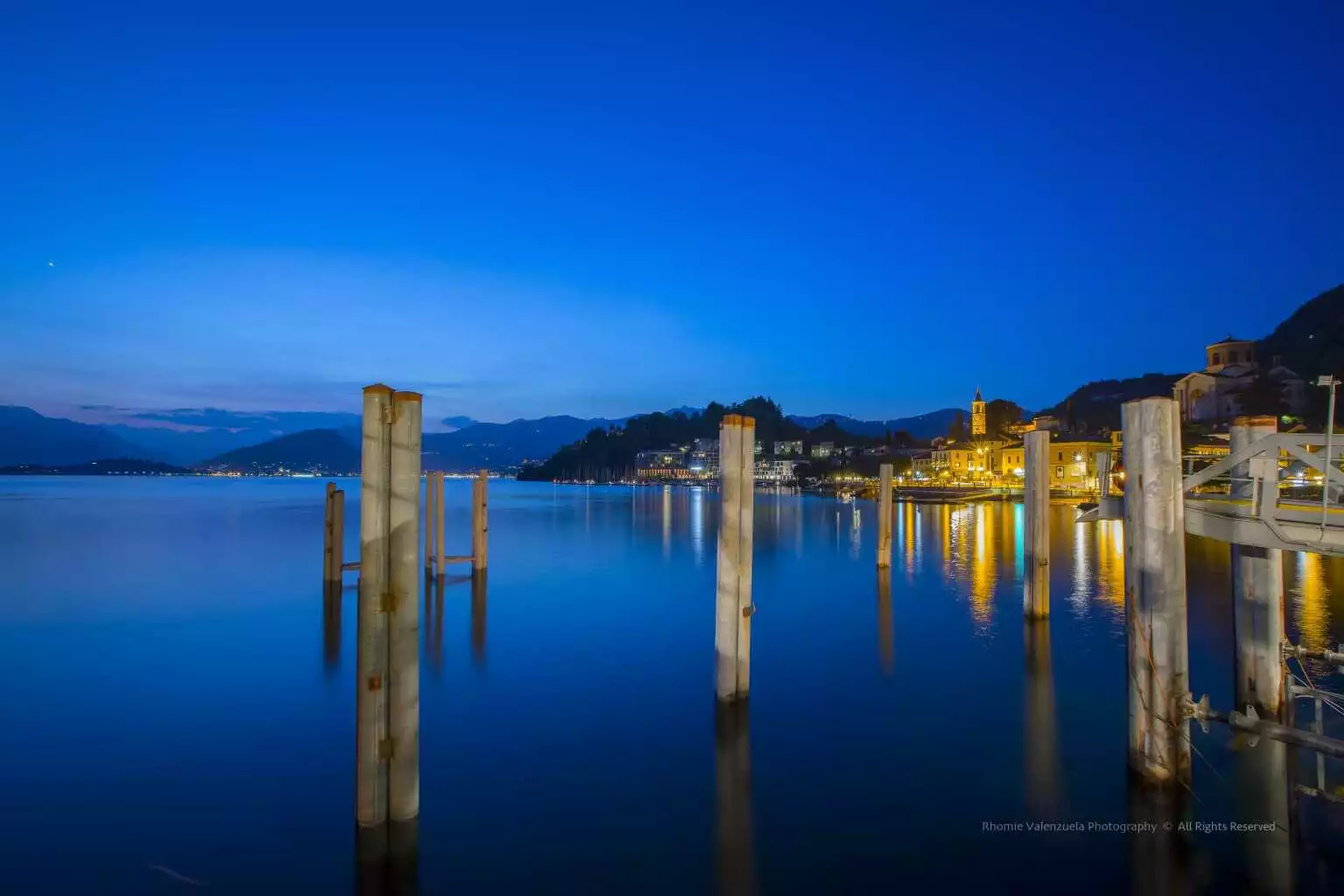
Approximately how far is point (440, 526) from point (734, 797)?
19.0m

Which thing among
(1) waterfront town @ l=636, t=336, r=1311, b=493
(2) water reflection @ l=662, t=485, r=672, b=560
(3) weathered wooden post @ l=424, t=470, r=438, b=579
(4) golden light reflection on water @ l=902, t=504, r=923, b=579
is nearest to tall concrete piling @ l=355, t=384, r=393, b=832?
(3) weathered wooden post @ l=424, t=470, r=438, b=579

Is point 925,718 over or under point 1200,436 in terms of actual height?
under

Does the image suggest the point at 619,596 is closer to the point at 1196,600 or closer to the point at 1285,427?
the point at 1196,600

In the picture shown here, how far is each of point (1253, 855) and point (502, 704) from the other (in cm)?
1077

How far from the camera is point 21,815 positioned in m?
9.08

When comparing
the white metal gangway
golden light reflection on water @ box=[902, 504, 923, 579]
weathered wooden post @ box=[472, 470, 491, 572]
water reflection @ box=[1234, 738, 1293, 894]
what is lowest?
golden light reflection on water @ box=[902, 504, 923, 579]

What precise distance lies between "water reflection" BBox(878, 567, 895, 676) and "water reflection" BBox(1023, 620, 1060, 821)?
9.30 feet

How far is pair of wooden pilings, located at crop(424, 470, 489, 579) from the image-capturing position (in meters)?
25.2

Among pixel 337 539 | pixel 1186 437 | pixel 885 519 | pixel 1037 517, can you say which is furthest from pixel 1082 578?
pixel 1186 437

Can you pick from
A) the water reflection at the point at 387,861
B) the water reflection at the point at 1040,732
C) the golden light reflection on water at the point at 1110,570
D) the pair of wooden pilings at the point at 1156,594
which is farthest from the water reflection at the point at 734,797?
the golden light reflection on water at the point at 1110,570

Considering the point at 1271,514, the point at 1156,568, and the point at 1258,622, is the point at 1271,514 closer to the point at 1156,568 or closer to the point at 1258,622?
the point at 1156,568

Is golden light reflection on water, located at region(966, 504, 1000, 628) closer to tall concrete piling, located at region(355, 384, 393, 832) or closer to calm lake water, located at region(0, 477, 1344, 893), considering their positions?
calm lake water, located at region(0, 477, 1344, 893)

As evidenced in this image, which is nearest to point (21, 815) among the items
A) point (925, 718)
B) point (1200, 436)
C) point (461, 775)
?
point (461, 775)

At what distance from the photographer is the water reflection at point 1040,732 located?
961 centimetres
